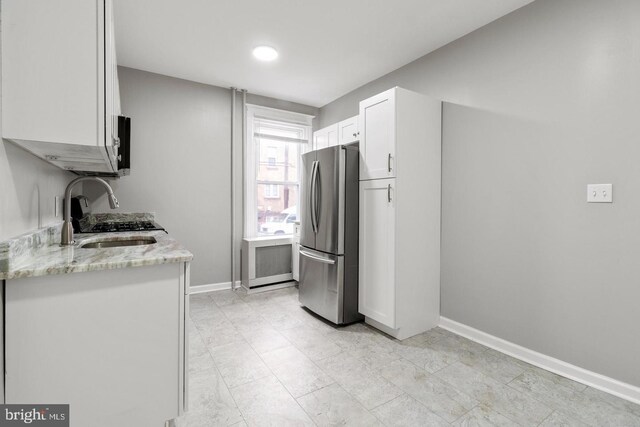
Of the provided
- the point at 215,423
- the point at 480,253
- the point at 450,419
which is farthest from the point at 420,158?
the point at 215,423

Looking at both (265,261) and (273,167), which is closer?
(265,261)

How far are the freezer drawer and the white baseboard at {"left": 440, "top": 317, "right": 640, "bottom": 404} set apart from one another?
3.37 ft

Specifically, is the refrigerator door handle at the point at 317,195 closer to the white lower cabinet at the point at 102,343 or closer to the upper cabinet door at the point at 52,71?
the white lower cabinet at the point at 102,343

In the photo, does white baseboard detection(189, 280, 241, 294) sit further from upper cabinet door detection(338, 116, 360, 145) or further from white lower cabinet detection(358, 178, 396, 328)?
upper cabinet door detection(338, 116, 360, 145)

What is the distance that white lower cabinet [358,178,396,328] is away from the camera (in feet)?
8.34

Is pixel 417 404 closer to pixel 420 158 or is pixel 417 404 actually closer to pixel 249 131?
pixel 420 158

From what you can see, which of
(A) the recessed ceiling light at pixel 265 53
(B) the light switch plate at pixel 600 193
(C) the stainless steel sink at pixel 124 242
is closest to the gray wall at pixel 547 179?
(B) the light switch plate at pixel 600 193

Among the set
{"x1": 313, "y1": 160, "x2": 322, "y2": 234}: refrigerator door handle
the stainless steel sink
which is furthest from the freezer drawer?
the stainless steel sink

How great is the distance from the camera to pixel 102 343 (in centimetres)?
122

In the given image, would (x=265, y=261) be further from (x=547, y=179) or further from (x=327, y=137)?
(x=547, y=179)

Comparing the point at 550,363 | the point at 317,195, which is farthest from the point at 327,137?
the point at 550,363

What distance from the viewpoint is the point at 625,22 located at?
1.79 meters

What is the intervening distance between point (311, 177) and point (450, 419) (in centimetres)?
224

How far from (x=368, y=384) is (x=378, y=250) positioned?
1.09 m
